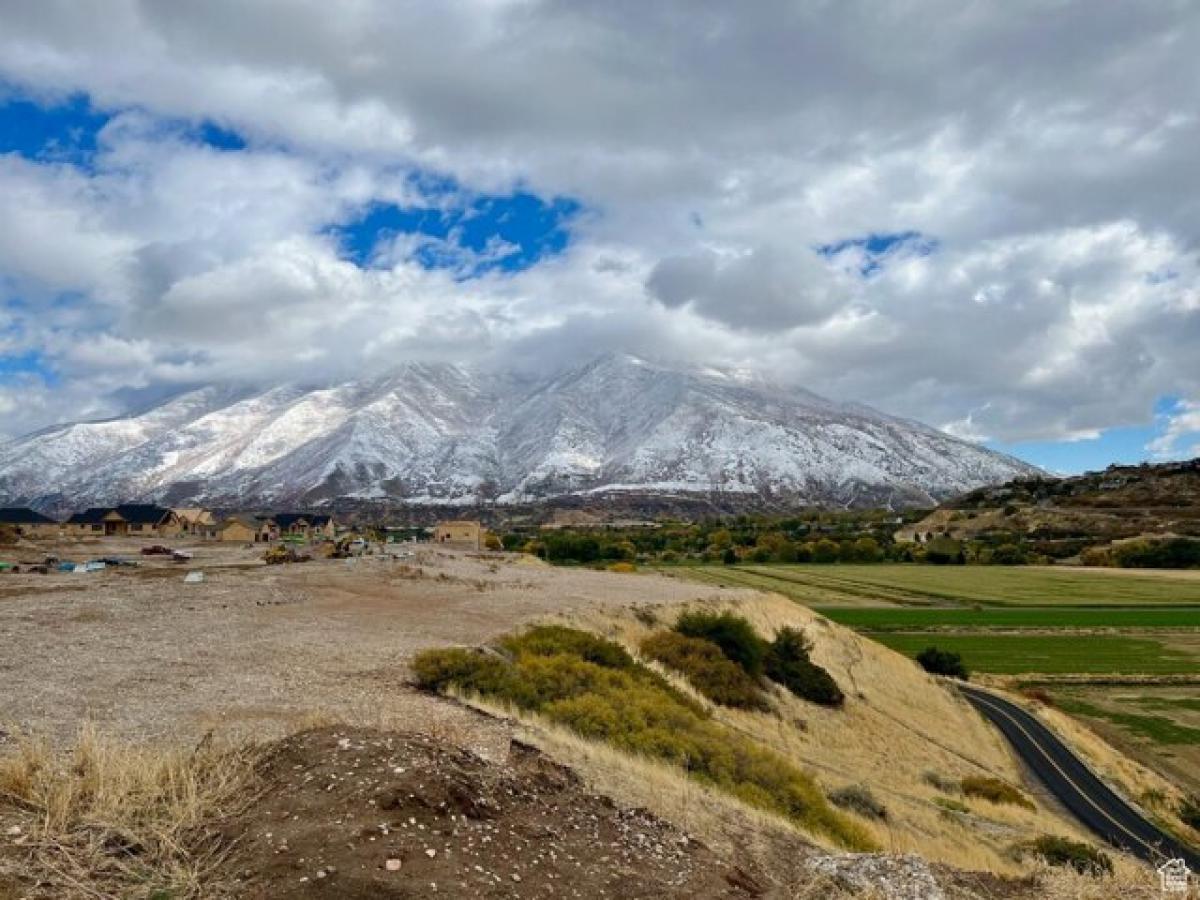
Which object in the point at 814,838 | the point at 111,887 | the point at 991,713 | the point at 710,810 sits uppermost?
the point at 111,887

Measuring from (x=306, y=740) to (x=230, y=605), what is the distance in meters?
24.8

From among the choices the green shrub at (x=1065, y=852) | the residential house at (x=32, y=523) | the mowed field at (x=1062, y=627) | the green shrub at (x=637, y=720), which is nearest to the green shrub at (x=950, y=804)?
the green shrub at (x=1065, y=852)

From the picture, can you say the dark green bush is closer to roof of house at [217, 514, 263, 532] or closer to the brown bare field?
the brown bare field

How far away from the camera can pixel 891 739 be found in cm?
3497

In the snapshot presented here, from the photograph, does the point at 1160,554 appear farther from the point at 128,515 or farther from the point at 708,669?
the point at 128,515

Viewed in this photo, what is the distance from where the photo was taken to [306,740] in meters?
9.67

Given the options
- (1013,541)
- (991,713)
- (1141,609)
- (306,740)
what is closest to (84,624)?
(306,740)

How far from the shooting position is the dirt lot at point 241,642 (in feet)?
46.8

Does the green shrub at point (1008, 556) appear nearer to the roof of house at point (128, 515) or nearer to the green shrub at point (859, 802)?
the roof of house at point (128, 515)

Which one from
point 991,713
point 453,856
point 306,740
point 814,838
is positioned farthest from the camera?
point 991,713

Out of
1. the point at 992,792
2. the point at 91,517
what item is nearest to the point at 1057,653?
the point at 992,792

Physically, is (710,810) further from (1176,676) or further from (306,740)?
(1176,676)

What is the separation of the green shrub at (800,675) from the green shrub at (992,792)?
20.8ft

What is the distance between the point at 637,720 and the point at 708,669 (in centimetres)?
1357
